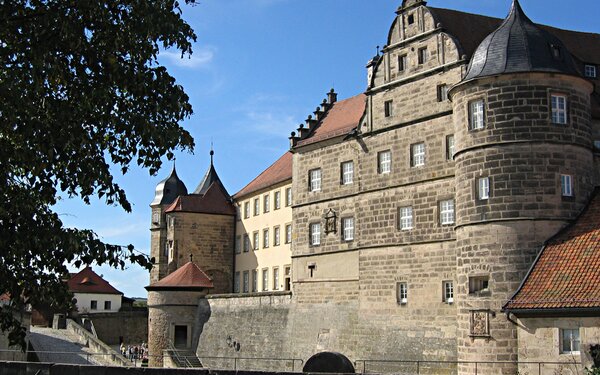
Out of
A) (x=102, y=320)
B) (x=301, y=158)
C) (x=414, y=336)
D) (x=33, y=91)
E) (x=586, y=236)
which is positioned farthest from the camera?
(x=102, y=320)

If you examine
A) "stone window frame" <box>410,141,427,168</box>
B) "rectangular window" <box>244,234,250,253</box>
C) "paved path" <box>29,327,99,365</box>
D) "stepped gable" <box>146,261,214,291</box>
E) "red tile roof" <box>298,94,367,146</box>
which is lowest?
"paved path" <box>29,327,99,365</box>

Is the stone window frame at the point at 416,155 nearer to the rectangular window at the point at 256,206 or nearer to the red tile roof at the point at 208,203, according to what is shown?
the rectangular window at the point at 256,206

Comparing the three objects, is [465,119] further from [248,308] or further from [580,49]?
[248,308]

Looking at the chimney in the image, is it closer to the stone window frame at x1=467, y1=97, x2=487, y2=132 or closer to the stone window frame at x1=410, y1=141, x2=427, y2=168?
the stone window frame at x1=410, y1=141, x2=427, y2=168

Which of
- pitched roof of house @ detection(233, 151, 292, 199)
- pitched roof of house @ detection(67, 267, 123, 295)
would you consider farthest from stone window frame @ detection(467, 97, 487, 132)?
pitched roof of house @ detection(67, 267, 123, 295)

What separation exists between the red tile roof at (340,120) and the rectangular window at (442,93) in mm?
5762

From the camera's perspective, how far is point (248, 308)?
41.1m

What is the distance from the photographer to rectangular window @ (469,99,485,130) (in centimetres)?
2623

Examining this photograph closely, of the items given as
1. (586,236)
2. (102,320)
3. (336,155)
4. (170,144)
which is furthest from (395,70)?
(102,320)

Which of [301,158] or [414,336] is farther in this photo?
[301,158]

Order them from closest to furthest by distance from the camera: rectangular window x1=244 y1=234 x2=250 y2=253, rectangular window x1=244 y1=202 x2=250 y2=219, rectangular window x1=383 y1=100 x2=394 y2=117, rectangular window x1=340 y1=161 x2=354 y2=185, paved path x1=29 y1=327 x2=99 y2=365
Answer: rectangular window x1=383 y1=100 x2=394 y2=117 → rectangular window x1=340 y1=161 x2=354 y2=185 → paved path x1=29 y1=327 x2=99 y2=365 → rectangular window x1=244 y1=234 x2=250 y2=253 → rectangular window x1=244 y1=202 x2=250 y2=219

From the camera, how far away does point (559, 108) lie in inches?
1018

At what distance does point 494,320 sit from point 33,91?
Result: 17.4 metres

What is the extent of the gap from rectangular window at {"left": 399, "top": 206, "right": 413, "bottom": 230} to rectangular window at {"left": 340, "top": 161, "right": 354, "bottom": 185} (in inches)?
157
